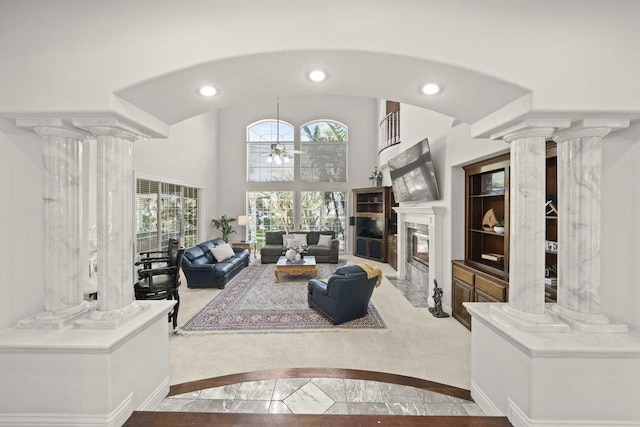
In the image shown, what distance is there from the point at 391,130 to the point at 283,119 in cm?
395

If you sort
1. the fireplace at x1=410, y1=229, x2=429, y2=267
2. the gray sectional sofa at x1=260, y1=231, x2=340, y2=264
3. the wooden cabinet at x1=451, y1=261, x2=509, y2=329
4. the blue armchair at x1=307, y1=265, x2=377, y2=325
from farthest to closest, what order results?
the gray sectional sofa at x1=260, y1=231, x2=340, y2=264, the fireplace at x1=410, y1=229, x2=429, y2=267, the blue armchair at x1=307, y1=265, x2=377, y2=325, the wooden cabinet at x1=451, y1=261, x2=509, y2=329

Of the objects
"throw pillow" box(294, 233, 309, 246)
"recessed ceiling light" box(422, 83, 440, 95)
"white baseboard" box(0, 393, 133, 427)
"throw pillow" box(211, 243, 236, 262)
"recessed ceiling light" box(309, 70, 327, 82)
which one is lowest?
"white baseboard" box(0, 393, 133, 427)

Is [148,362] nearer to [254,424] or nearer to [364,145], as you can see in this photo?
[254,424]

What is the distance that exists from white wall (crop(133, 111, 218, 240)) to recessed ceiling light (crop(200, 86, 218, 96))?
350cm

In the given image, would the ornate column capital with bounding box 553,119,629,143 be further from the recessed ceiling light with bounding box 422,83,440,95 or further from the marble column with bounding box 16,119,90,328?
the marble column with bounding box 16,119,90,328

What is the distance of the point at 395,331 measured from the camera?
11.2 ft

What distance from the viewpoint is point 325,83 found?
205 cm

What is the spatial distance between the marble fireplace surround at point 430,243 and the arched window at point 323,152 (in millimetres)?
3603

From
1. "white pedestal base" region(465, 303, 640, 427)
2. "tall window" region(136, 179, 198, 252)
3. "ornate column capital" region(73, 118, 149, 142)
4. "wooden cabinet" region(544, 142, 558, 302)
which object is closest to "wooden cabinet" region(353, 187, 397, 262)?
"wooden cabinet" region(544, 142, 558, 302)

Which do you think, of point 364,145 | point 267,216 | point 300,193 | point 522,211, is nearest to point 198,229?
point 267,216

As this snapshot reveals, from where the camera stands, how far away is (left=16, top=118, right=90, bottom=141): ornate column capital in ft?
5.90

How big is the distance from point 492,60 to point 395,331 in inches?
120

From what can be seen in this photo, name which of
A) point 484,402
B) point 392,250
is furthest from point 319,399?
point 392,250

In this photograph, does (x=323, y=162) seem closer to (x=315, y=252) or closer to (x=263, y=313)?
(x=315, y=252)
